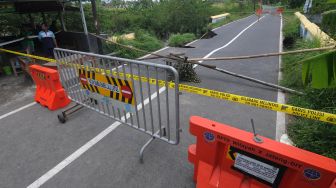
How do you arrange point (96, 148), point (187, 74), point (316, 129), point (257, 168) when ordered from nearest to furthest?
point (257, 168) < point (316, 129) < point (96, 148) < point (187, 74)

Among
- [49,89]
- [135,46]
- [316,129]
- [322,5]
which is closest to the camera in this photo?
[316,129]

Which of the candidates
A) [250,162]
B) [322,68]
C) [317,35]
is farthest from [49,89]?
[317,35]

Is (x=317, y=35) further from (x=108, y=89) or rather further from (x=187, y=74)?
(x=108, y=89)

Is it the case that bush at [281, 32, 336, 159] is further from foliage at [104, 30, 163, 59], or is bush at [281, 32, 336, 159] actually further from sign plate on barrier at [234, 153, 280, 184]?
foliage at [104, 30, 163, 59]

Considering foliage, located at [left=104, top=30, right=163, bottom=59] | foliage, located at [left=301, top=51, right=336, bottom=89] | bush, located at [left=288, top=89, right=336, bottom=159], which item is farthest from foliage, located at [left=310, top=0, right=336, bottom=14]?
foliage, located at [left=104, top=30, right=163, bottom=59]

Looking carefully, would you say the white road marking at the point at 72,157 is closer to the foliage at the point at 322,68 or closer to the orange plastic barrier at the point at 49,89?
the orange plastic barrier at the point at 49,89

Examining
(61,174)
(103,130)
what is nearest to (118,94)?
(103,130)

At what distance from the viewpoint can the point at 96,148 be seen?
388 centimetres

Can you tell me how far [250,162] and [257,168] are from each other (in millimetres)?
96

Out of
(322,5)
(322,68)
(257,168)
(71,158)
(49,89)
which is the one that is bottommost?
(71,158)

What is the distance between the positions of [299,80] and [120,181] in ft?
17.0

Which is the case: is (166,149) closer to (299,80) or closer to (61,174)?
(61,174)

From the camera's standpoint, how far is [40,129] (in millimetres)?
4543

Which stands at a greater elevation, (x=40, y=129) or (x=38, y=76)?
(x=38, y=76)
